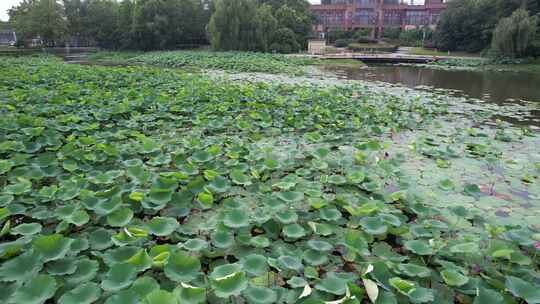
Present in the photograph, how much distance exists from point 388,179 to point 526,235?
117cm

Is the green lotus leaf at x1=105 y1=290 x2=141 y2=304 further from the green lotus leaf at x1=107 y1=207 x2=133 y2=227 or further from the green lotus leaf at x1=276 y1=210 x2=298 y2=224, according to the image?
the green lotus leaf at x1=276 y1=210 x2=298 y2=224

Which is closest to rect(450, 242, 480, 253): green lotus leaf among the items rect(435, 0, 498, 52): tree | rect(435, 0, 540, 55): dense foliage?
rect(435, 0, 540, 55): dense foliage

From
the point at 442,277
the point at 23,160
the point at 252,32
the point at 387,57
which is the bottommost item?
the point at 442,277

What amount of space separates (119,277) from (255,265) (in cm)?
57

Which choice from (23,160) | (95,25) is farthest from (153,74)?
(95,25)

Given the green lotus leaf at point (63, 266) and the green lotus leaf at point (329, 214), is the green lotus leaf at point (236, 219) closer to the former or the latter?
the green lotus leaf at point (329, 214)

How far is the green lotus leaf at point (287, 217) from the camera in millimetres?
1907

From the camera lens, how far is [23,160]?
2549 mm

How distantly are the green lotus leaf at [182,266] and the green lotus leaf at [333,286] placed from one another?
0.53 m

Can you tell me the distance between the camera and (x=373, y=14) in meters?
49.9

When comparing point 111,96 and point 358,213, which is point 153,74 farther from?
point 358,213

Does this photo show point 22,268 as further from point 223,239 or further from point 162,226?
point 223,239

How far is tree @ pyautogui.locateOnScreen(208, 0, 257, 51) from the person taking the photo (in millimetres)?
22812

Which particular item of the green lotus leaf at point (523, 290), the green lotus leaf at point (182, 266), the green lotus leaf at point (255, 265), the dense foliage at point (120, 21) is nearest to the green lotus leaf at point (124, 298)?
the green lotus leaf at point (182, 266)
